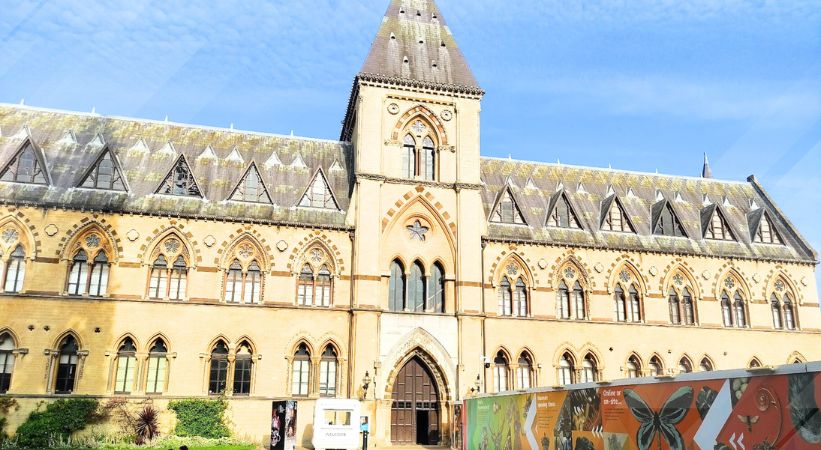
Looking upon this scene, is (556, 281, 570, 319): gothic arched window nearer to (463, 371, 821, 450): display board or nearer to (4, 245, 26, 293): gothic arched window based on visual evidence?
(463, 371, 821, 450): display board

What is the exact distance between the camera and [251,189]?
3506 centimetres

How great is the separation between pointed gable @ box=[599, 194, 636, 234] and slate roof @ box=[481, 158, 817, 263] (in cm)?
28

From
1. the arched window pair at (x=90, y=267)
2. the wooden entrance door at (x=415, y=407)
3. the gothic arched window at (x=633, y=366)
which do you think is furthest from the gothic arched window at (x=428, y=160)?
the arched window pair at (x=90, y=267)

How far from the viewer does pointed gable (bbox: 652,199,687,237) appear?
40.2 metres

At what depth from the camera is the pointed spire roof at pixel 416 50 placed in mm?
37500

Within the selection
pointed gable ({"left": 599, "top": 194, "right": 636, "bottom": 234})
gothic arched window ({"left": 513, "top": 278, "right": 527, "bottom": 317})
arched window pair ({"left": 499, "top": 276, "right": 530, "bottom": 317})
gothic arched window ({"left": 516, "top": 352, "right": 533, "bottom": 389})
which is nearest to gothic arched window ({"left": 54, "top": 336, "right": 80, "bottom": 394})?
arched window pair ({"left": 499, "top": 276, "right": 530, "bottom": 317})

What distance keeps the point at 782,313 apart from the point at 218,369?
32689 millimetres

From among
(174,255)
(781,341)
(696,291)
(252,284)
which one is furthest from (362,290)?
(781,341)

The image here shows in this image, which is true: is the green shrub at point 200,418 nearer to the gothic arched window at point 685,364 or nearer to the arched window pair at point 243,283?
the arched window pair at point 243,283

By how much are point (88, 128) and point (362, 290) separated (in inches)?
689

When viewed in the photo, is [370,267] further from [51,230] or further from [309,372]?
[51,230]

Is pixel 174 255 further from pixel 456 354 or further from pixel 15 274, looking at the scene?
pixel 456 354

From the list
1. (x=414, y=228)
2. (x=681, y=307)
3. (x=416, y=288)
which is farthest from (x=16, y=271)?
(x=681, y=307)

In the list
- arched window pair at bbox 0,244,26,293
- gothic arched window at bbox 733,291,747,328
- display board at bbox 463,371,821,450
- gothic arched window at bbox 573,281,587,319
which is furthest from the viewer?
gothic arched window at bbox 733,291,747,328
